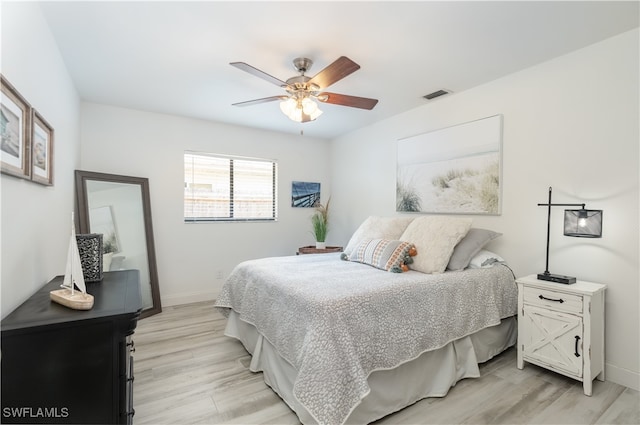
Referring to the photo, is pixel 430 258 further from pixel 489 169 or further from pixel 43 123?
pixel 43 123

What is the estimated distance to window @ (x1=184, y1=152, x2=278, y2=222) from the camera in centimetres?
410

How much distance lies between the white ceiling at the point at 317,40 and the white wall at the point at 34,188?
0.25 meters

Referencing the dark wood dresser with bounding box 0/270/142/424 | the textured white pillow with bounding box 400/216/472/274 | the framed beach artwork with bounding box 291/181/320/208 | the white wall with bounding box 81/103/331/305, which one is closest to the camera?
the dark wood dresser with bounding box 0/270/142/424

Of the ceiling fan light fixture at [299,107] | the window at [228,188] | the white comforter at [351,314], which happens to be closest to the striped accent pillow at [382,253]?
the white comforter at [351,314]

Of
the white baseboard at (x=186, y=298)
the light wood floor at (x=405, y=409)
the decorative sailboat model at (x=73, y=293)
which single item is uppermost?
the decorative sailboat model at (x=73, y=293)

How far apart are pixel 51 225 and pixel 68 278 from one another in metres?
0.89

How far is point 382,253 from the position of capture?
8.82 feet

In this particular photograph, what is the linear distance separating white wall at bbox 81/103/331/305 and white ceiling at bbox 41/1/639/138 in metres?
0.62

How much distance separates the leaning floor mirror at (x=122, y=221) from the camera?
127 inches

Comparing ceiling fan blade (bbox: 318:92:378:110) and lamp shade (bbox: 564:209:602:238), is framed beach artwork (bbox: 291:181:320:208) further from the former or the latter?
lamp shade (bbox: 564:209:602:238)

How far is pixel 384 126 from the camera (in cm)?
404

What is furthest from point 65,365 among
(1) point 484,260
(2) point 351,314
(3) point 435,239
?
(1) point 484,260

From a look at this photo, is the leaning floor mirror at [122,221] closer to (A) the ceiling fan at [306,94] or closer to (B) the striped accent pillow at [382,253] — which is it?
(A) the ceiling fan at [306,94]

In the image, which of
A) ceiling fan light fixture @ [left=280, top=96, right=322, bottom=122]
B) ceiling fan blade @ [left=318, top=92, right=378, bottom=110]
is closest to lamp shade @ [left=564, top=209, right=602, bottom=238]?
ceiling fan blade @ [left=318, top=92, right=378, bottom=110]
